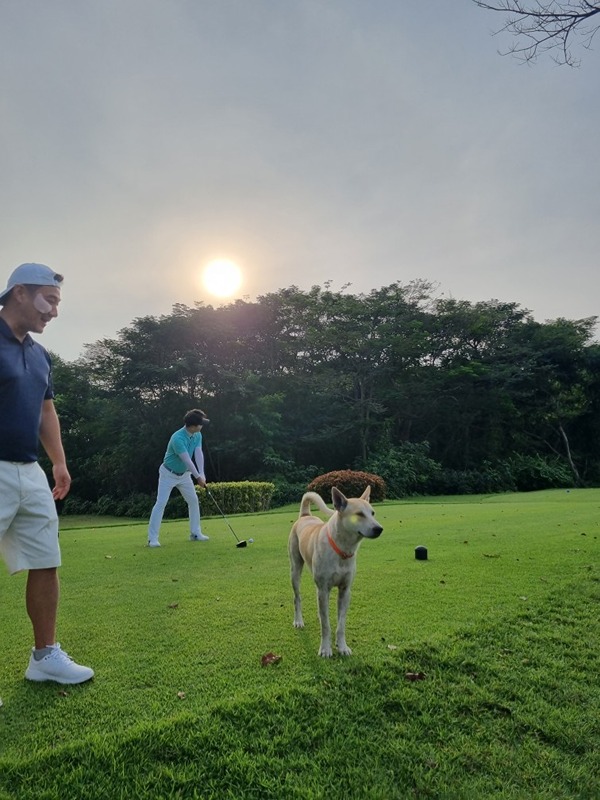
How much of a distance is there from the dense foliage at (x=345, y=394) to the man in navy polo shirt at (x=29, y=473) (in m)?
20.1

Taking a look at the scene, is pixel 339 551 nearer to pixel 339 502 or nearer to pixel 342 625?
pixel 339 502

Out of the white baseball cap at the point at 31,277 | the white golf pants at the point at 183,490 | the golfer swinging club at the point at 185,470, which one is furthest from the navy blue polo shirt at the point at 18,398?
the white golf pants at the point at 183,490

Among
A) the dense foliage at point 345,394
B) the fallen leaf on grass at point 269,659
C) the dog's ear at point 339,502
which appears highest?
the dense foliage at point 345,394

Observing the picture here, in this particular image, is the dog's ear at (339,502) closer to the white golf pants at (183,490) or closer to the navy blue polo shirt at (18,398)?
the navy blue polo shirt at (18,398)

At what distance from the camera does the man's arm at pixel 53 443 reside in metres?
3.40

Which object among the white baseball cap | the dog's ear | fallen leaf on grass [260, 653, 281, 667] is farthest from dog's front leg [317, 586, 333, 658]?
the white baseball cap

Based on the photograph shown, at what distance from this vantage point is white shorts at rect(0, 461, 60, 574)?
2.89m

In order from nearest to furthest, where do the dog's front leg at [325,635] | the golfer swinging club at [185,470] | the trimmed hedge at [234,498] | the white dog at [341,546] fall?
1. the dog's front leg at [325,635]
2. the white dog at [341,546]
3. the golfer swinging club at [185,470]
4. the trimmed hedge at [234,498]

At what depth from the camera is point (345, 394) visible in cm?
2892

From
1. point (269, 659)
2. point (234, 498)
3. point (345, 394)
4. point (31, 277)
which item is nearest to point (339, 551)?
point (269, 659)

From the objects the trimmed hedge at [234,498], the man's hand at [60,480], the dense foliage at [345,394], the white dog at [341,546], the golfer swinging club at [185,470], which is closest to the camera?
the man's hand at [60,480]

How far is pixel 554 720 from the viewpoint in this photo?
8.64ft

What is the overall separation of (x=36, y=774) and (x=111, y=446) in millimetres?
27221

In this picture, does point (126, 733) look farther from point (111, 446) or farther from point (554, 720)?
point (111, 446)
